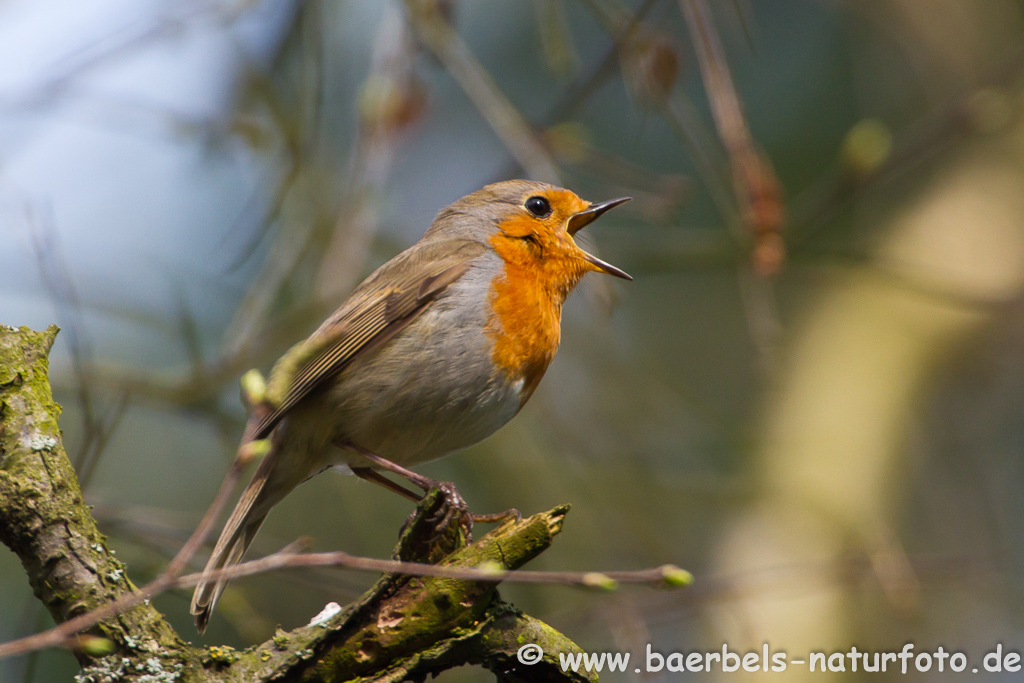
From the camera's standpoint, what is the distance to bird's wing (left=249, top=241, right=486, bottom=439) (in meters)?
3.08

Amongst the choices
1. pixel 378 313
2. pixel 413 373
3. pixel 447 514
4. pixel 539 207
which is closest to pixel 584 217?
pixel 539 207

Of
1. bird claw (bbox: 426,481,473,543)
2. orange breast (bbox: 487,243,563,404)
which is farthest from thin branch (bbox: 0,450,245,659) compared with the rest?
orange breast (bbox: 487,243,563,404)

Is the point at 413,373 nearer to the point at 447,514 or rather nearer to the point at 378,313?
the point at 378,313

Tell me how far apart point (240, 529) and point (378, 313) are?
0.93 m

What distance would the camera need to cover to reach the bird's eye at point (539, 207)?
372cm

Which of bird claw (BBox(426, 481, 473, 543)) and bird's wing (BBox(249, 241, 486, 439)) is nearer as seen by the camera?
bird claw (BBox(426, 481, 473, 543))

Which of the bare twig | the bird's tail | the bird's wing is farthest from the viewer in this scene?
the bare twig

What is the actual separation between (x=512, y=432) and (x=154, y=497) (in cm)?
376

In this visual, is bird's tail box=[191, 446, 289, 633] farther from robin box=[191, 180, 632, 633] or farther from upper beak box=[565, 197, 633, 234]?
upper beak box=[565, 197, 633, 234]

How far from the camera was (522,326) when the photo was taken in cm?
309
